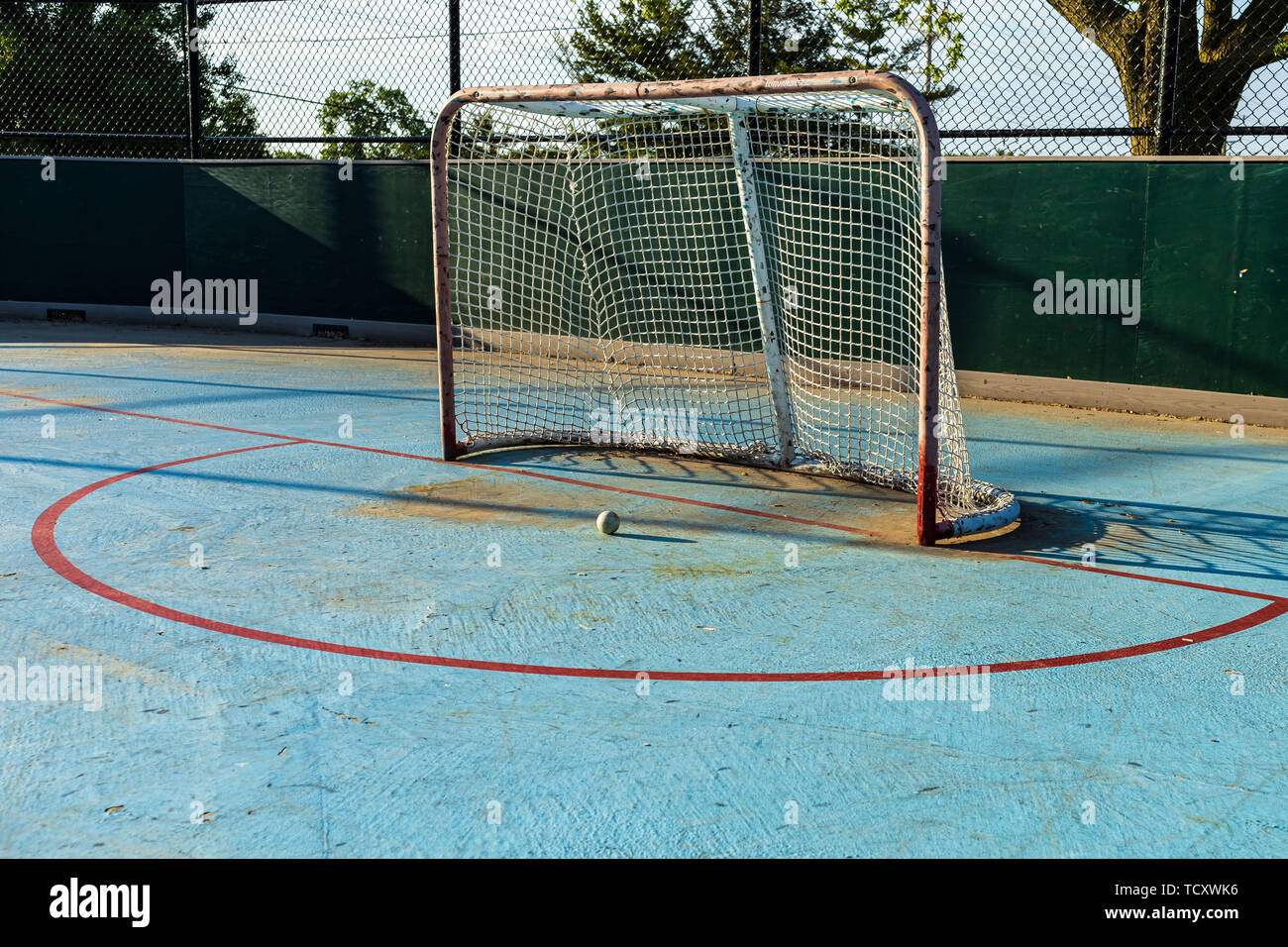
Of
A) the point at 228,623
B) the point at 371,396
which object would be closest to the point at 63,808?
the point at 228,623

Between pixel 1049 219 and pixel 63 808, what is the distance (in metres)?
7.53

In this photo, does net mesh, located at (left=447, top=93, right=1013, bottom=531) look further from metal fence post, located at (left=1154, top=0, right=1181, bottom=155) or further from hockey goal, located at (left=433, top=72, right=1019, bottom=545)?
metal fence post, located at (left=1154, top=0, right=1181, bottom=155)

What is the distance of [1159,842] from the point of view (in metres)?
2.49

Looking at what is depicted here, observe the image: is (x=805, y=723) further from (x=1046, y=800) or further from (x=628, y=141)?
(x=628, y=141)

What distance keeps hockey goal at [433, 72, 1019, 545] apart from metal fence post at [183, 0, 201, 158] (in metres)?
3.03

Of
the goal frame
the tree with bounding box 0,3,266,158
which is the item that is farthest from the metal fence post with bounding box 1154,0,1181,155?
the tree with bounding box 0,3,266,158

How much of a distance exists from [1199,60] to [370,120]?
27.1 feet

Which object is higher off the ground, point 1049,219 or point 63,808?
point 1049,219

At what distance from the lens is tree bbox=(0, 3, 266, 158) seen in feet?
41.3

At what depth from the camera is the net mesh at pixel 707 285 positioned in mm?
6312

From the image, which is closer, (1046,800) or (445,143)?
(1046,800)

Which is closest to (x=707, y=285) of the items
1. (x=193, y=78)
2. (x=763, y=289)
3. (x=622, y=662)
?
(x=763, y=289)
